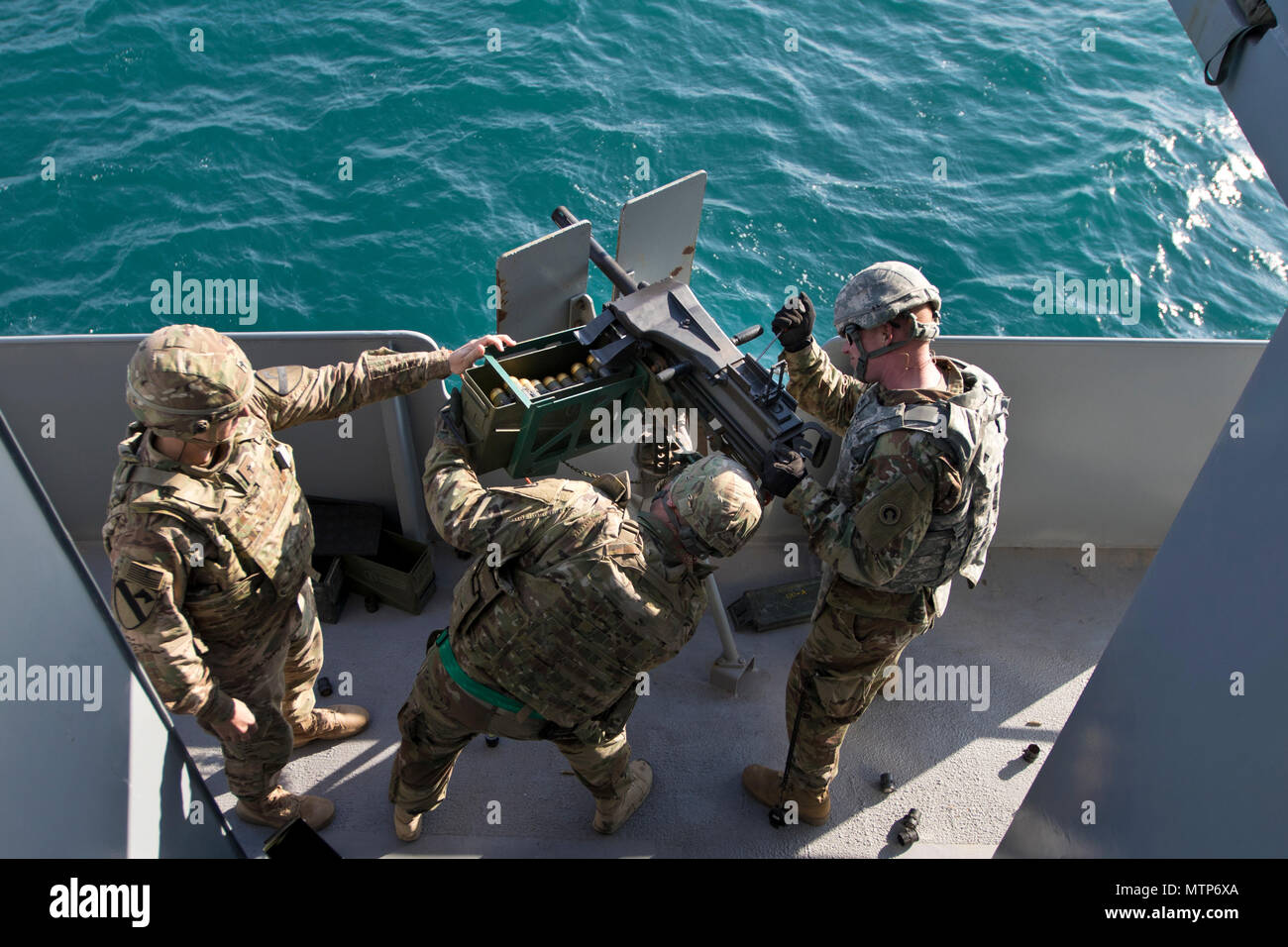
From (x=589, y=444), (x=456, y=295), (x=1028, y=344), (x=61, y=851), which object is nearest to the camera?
(x=61, y=851)

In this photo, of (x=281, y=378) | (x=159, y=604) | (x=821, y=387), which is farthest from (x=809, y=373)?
(x=159, y=604)

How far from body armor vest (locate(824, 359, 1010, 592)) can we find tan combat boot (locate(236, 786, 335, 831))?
2695 millimetres

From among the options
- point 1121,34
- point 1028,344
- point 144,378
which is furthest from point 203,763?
point 1121,34

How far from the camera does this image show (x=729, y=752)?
5078mm

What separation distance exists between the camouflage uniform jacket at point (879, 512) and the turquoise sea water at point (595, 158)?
500 centimetres

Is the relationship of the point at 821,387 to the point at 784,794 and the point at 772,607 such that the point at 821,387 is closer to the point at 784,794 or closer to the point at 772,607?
the point at 772,607

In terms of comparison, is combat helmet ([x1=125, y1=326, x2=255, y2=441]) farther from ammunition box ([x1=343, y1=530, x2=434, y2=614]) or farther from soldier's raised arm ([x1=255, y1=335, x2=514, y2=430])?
ammunition box ([x1=343, y1=530, x2=434, y2=614])

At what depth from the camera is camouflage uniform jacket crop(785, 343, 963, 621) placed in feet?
12.5

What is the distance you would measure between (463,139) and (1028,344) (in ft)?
21.3

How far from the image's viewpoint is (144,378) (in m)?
3.47

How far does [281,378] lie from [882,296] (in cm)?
244

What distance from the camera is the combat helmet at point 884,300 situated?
3.97 m

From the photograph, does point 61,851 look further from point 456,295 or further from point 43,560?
point 456,295

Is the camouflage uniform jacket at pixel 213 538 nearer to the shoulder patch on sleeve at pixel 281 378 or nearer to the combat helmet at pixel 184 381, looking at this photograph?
the shoulder patch on sleeve at pixel 281 378
